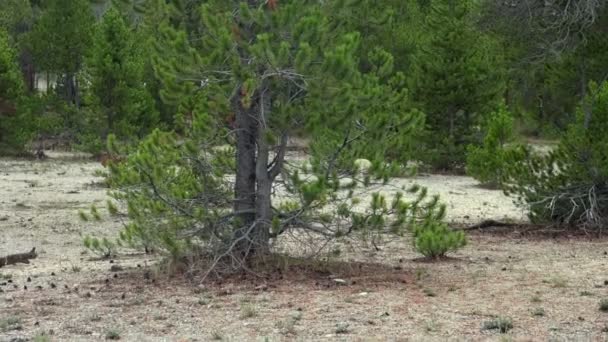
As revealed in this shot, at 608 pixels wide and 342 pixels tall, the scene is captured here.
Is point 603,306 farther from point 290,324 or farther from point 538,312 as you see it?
point 290,324

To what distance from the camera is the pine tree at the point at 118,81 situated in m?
27.8

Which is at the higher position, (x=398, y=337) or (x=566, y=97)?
(x=566, y=97)

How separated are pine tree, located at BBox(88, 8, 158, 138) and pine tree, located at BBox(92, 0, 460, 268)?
60.7 feet

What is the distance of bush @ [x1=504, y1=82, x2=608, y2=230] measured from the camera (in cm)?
1219

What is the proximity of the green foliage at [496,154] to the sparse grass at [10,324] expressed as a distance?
7.66m

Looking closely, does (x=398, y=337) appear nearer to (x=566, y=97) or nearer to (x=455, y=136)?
(x=566, y=97)

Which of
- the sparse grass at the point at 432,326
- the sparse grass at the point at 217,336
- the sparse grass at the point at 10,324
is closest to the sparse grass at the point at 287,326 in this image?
the sparse grass at the point at 217,336

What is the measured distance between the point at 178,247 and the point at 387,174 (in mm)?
2043

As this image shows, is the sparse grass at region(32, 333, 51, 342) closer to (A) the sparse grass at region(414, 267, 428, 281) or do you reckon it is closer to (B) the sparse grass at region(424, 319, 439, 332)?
(B) the sparse grass at region(424, 319, 439, 332)

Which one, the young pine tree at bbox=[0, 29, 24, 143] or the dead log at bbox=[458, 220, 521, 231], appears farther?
the young pine tree at bbox=[0, 29, 24, 143]

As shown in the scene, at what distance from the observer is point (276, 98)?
9.05 metres

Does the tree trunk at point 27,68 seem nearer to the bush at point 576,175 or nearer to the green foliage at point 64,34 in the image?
the green foliage at point 64,34

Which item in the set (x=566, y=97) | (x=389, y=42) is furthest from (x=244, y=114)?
(x=389, y=42)

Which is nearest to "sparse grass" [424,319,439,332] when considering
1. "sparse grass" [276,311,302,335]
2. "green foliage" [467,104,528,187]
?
"sparse grass" [276,311,302,335]
